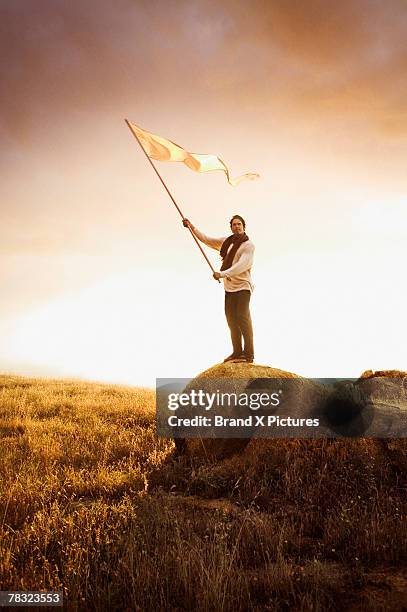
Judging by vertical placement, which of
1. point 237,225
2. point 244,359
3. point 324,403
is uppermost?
point 237,225

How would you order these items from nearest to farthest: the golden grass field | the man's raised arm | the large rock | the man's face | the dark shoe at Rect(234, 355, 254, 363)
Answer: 1. the golden grass field
2. the large rock
3. the dark shoe at Rect(234, 355, 254, 363)
4. the man's face
5. the man's raised arm

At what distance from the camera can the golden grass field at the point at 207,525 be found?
11.5 ft

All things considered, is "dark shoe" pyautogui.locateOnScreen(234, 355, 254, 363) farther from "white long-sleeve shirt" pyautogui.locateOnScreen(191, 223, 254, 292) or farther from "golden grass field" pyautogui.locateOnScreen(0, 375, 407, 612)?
"golden grass field" pyautogui.locateOnScreen(0, 375, 407, 612)

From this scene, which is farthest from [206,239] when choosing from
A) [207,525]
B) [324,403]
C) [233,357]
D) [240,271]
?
[207,525]

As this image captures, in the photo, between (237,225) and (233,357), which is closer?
(233,357)

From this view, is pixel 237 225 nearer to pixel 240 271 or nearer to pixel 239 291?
pixel 240 271

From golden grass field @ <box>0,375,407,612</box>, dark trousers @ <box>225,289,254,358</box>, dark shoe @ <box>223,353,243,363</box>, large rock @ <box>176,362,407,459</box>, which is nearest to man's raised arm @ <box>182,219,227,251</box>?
dark trousers @ <box>225,289,254,358</box>

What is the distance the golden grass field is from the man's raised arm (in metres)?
3.88

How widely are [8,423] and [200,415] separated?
4811 millimetres

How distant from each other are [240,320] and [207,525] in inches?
161

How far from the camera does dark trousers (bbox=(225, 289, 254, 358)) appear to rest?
809cm

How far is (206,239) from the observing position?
892 centimetres

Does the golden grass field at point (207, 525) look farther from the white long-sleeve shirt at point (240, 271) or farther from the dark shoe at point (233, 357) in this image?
the white long-sleeve shirt at point (240, 271)

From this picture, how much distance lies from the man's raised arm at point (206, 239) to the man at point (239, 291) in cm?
50
